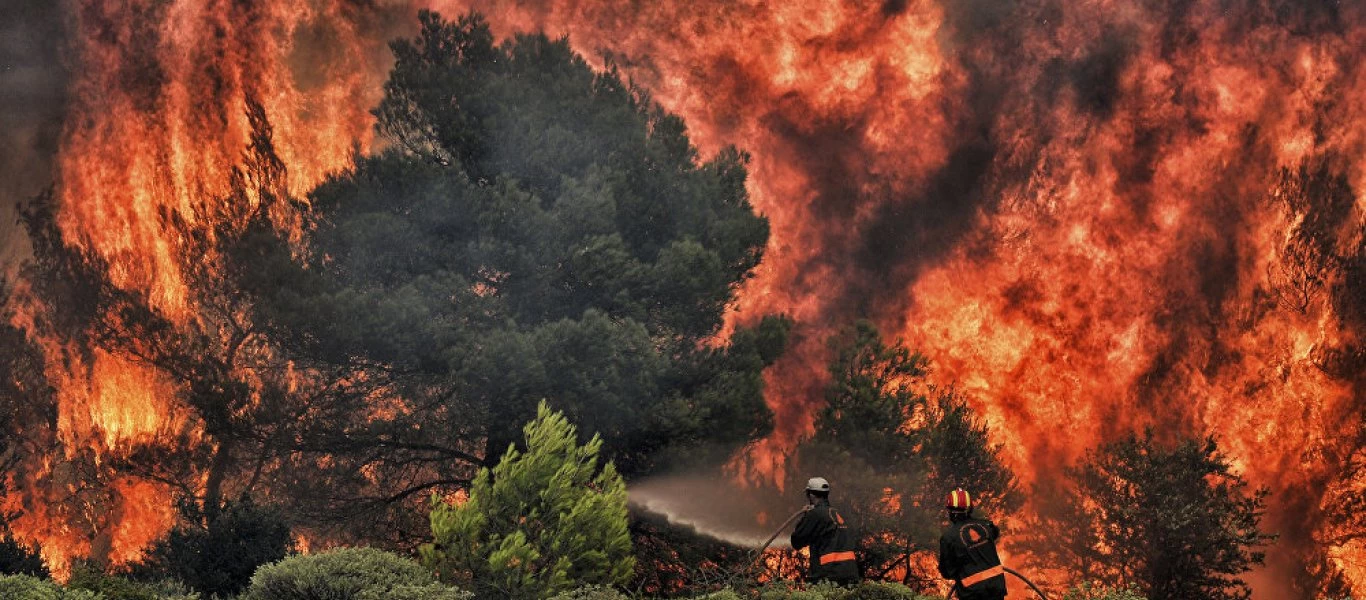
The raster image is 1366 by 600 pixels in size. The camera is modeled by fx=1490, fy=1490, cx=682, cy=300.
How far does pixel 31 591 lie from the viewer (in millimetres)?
15914

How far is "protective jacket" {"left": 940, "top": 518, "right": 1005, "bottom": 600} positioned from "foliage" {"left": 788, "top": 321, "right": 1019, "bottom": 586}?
38.9 ft

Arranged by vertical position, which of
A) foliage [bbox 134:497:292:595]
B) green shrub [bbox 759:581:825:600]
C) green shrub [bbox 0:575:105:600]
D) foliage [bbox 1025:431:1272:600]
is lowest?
green shrub [bbox 0:575:105:600]

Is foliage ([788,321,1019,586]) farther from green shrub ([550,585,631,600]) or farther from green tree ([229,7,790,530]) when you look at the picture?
green shrub ([550,585,631,600])

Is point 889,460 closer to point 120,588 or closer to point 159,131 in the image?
point 120,588

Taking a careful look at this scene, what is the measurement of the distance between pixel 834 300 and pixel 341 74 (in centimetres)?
1565

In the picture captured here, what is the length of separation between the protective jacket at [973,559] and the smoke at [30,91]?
112ft

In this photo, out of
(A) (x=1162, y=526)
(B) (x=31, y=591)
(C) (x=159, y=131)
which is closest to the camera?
(B) (x=31, y=591)

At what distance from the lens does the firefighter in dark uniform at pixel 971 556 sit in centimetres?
1734

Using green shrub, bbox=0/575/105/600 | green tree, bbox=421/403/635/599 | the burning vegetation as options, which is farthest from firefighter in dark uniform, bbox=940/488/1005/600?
the burning vegetation

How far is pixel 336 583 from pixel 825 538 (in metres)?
6.17

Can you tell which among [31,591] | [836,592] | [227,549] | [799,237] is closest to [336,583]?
[31,591]

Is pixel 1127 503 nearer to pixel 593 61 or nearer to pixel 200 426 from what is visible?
pixel 593 61

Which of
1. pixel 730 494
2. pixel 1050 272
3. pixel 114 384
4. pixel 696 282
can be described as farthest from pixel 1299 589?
pixel 114 384

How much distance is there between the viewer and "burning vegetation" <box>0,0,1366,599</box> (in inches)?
1233
